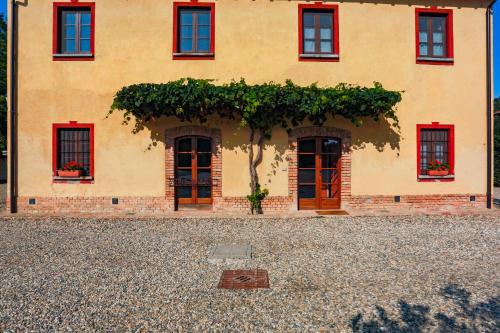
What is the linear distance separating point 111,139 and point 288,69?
5.48 m

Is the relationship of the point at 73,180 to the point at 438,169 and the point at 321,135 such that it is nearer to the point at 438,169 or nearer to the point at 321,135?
the point at 321,135

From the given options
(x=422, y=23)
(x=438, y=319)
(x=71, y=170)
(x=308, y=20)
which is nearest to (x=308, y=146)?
(x=308, y=20)

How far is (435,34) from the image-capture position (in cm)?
937

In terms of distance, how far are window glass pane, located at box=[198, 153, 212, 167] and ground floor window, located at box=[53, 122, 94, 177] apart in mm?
3058

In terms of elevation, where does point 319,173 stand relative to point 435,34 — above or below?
below

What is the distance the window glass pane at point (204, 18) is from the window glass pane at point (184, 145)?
3.45 metres

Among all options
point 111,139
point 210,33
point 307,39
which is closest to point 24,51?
point 111,139

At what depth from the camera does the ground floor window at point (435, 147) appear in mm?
9219

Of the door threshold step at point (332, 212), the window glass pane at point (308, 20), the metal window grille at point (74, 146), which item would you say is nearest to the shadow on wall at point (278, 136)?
the metal window grille at point (74, 146)

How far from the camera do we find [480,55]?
30.6ft

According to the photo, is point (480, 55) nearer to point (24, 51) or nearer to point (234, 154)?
point (234, 154)

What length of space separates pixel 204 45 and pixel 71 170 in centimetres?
522

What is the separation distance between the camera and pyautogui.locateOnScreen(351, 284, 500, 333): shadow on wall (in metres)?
2.90

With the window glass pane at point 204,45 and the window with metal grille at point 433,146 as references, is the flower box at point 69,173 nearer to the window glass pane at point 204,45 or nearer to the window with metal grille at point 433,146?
the window glass pane at point 204,45
